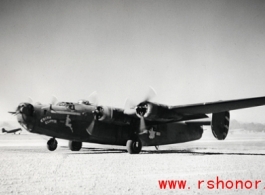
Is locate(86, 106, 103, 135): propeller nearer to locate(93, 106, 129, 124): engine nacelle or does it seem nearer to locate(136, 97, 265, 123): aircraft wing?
locate(93, 106, 129, 124): engine nacelle

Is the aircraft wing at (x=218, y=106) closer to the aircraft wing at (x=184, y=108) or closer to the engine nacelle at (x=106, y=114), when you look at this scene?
the aircraft wing at (x=184, y=108)

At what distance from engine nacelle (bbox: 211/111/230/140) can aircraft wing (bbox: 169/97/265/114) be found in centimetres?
239

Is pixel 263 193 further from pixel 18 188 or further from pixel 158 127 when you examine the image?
pixel 158 127

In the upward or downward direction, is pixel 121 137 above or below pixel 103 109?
below

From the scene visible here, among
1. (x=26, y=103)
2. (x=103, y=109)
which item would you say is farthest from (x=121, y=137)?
(x=26, y=103)

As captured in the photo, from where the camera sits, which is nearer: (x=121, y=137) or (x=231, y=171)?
(x=231, y=171)

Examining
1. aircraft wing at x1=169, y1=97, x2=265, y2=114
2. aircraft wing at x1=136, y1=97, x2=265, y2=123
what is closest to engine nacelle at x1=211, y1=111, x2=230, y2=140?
aircraft wing at x1=136, y1=97, x2=265, y2=123

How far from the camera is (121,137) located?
18.8m

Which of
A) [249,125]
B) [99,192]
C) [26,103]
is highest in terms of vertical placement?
[26,103]

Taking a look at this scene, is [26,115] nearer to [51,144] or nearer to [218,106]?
[51,144]

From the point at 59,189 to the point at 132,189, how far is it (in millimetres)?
1701

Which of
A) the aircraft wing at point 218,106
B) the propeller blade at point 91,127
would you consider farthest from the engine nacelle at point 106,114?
the aircraft wing at point 218,106

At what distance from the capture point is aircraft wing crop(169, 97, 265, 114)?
49.7 ft

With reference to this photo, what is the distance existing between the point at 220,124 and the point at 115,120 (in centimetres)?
646
